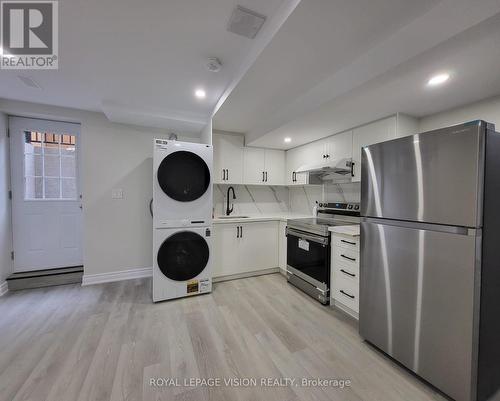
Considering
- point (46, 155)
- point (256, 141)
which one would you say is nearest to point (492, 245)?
point (256, 141)

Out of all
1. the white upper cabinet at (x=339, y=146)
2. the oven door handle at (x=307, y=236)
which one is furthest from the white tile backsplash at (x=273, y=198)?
the oven door handle at (x=307, y=236)

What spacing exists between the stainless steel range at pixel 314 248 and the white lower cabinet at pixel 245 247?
32 cm

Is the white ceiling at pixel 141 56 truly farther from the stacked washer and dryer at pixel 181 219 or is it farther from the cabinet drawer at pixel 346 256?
the cabinet drawer at pixel 346 256

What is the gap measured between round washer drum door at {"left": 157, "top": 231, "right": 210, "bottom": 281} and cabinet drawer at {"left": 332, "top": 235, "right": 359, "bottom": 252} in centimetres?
149

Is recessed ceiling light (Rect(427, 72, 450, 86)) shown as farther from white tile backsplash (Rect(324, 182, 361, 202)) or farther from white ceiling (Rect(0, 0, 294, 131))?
white tile backsplash (Rect(324, 182, 361, 202))

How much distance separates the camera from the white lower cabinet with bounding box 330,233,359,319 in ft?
6.54

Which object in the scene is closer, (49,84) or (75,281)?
(49,84)

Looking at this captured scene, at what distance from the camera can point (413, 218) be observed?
1.39 m

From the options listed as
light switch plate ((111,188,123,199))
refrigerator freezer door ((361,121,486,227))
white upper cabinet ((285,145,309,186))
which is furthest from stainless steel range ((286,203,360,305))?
light switch plate ((111,188,123,199))

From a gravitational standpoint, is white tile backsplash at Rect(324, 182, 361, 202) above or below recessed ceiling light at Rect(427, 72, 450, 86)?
below

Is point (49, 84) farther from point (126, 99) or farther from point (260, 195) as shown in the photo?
point (260, 195)

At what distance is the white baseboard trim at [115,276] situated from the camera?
2893mm

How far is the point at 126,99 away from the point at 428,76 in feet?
9.69

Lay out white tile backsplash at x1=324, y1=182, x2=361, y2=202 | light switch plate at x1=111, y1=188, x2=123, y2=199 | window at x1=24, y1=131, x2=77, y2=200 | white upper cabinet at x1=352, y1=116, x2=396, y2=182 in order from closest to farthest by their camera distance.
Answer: white upper cabinet at x1=352, y1=116, x2=396, y2=182 → white tile backsplash at x1=324, y1=182, x2=361, y2=202 → window at x1=24, y1=131, x2=77, y2=200 → light switch plate at x1=111, y1=188, x2=123, y2=199
